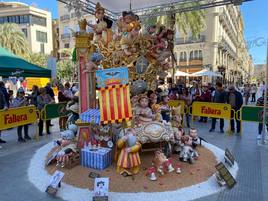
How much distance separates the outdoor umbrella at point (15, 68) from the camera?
908 centimetres

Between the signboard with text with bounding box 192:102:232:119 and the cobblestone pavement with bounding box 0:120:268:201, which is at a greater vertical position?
the signboard with text with bounding box 192:102:232:119

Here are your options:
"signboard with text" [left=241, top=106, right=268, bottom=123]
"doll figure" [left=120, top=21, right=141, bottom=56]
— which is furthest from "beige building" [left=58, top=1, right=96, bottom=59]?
"doll figure" [left=120, top=21, right=141, bottom=56]

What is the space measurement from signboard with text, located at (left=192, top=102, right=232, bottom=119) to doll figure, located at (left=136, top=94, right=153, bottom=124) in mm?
4658

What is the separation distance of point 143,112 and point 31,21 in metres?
53.8

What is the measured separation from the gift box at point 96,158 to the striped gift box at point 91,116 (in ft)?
2.16

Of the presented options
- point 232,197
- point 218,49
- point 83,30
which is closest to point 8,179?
point 83,30

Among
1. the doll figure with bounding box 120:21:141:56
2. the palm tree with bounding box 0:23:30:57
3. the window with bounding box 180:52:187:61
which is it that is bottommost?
the doll figure with bounding box 120:21:141:56

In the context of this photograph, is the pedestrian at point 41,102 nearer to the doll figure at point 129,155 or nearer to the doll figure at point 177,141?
the doll figure at point 129,155

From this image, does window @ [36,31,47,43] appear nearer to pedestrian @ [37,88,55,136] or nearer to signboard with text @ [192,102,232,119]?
pedestrian @ [37,88,55,136]

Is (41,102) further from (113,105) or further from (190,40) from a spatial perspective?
(190,40)

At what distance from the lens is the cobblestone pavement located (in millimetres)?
4756

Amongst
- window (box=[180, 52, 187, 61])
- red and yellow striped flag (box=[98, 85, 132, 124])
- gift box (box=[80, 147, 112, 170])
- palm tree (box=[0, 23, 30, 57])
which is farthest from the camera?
window (box=[180, 52, 187, 61])

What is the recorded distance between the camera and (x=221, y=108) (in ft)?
32.7

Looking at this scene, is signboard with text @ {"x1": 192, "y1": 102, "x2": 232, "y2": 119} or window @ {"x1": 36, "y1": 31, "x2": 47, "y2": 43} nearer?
signboard with text @ {"x1": 192, "y1": 102, "x2": 232, "y2": 119}
